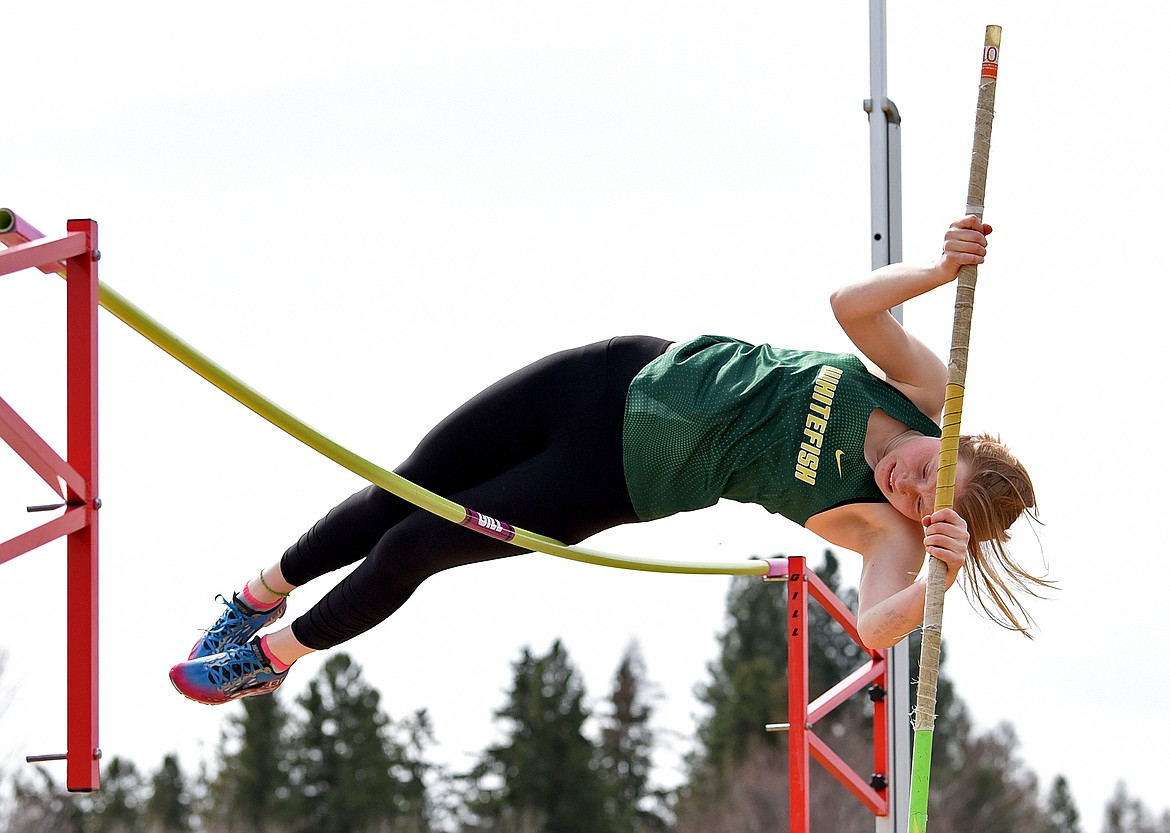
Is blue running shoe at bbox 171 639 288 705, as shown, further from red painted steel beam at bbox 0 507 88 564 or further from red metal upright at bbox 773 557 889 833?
red metal upright at bbox 773 557 889 833

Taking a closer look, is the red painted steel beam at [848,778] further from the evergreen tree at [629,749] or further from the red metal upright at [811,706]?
the evergreen tree at [629,749]

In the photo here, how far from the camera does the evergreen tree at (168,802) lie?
2958 centimetres

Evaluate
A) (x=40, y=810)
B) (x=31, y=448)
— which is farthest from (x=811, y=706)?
(x=40, y=810)

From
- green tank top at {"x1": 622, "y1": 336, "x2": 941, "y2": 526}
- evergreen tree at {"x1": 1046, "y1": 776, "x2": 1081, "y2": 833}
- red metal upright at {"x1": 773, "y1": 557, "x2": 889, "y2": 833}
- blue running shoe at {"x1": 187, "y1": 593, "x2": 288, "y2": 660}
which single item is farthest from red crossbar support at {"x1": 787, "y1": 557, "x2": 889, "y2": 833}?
evergreen tree at {"x1": 1046, "y1": 776, "x2": 1081, "y2": 833}

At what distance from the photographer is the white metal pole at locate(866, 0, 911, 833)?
4625 mm

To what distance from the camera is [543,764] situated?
28.9 m

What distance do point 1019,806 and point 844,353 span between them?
2740cm

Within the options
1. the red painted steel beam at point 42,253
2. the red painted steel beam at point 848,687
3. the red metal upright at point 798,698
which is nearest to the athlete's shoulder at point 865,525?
the red metal upright at point 798,698

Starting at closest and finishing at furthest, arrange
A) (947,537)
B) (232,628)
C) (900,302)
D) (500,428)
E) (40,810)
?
1. (947,537)
2. (900,302)
3. (500,428)
4. (232,628)
5. (40,810)

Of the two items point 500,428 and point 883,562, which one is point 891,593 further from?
point 500,428

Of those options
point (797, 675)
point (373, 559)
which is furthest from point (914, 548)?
point (797, 675)

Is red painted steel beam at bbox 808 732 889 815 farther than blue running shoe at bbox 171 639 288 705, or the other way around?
red painted steel beam at bbox 808 732 889 815

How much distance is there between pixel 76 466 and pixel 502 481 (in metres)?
1.03

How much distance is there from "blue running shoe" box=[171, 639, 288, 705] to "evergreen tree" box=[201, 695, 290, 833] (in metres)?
26.1
